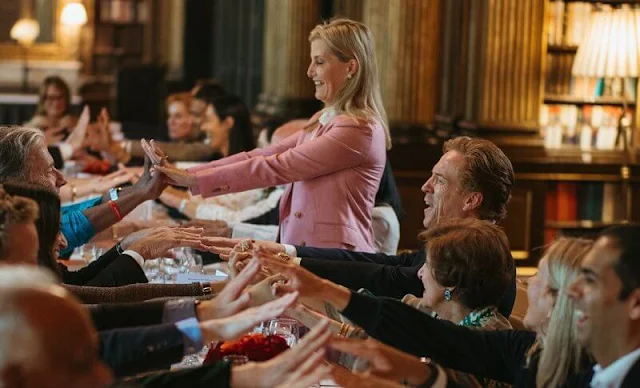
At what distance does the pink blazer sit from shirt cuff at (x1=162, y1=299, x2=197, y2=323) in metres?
1.72

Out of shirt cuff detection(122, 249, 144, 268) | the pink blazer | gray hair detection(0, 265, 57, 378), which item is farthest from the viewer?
the pink blazer

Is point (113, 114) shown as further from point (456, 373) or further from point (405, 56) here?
point (456, 373)

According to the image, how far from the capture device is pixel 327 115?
4969mm

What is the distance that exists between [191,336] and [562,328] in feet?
2.48

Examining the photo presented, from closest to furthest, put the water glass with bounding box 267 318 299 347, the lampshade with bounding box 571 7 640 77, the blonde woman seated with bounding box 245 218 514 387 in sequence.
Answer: the blonde woman seated with bounding box 245 218 514 387 < the water glass with bounding box 267 318 299 347 < the lampshade with bounding box 571 7 640 77

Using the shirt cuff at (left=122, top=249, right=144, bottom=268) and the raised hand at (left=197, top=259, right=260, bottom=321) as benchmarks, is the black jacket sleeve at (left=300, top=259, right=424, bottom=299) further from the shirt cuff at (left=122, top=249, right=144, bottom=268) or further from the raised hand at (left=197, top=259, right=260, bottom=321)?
the raised hand at (left=197, top=259, right=260, bottom=321)

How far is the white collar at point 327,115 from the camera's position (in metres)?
4.95

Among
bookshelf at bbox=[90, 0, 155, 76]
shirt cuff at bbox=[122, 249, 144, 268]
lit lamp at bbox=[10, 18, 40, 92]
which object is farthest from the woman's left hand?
bookshelf at bbox=[90, 0, 155, 76]

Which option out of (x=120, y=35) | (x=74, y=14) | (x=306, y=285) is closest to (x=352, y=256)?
(x=306, y=285)

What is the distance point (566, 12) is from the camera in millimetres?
8883

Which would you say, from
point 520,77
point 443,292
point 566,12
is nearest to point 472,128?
point 520,77

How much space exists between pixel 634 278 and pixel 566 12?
6.45 m

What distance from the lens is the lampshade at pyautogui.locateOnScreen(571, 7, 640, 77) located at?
8.05 meters

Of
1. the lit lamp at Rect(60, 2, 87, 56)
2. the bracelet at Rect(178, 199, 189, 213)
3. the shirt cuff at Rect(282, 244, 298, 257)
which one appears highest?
the lit lamp at Rect(60, 2, 87, 56)
